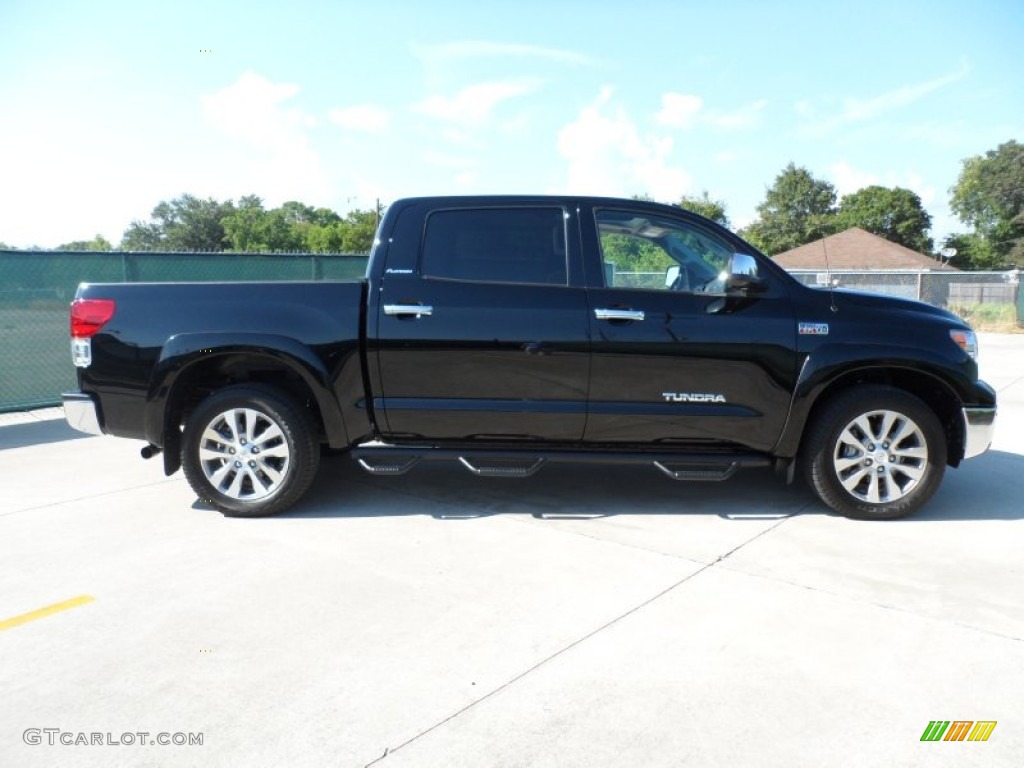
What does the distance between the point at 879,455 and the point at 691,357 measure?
1322 mm

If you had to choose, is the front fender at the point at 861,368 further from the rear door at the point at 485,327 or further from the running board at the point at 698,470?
the rear door at the point at 485,327

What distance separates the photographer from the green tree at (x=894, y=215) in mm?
69062

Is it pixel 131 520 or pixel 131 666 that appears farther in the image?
pixel 131 520

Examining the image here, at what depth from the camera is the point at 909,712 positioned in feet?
8.48

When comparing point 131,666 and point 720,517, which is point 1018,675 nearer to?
point 720,517

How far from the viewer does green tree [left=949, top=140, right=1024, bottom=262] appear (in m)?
61.4

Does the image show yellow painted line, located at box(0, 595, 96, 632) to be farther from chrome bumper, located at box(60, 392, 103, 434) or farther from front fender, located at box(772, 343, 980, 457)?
front fender, located at box(772, 343, 980, 457)

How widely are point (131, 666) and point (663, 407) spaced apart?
3069 mm

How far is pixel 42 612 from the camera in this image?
11.0 feet

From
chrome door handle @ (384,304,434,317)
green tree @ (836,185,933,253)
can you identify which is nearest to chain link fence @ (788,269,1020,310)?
chrome door handle @ (384,304,434,317)

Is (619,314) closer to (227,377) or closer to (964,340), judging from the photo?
(964,340)

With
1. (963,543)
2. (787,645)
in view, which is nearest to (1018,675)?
(787,645)

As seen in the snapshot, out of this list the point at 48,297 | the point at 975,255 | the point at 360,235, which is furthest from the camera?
the point at 360,235

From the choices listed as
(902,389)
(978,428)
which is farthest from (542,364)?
(978,428)
